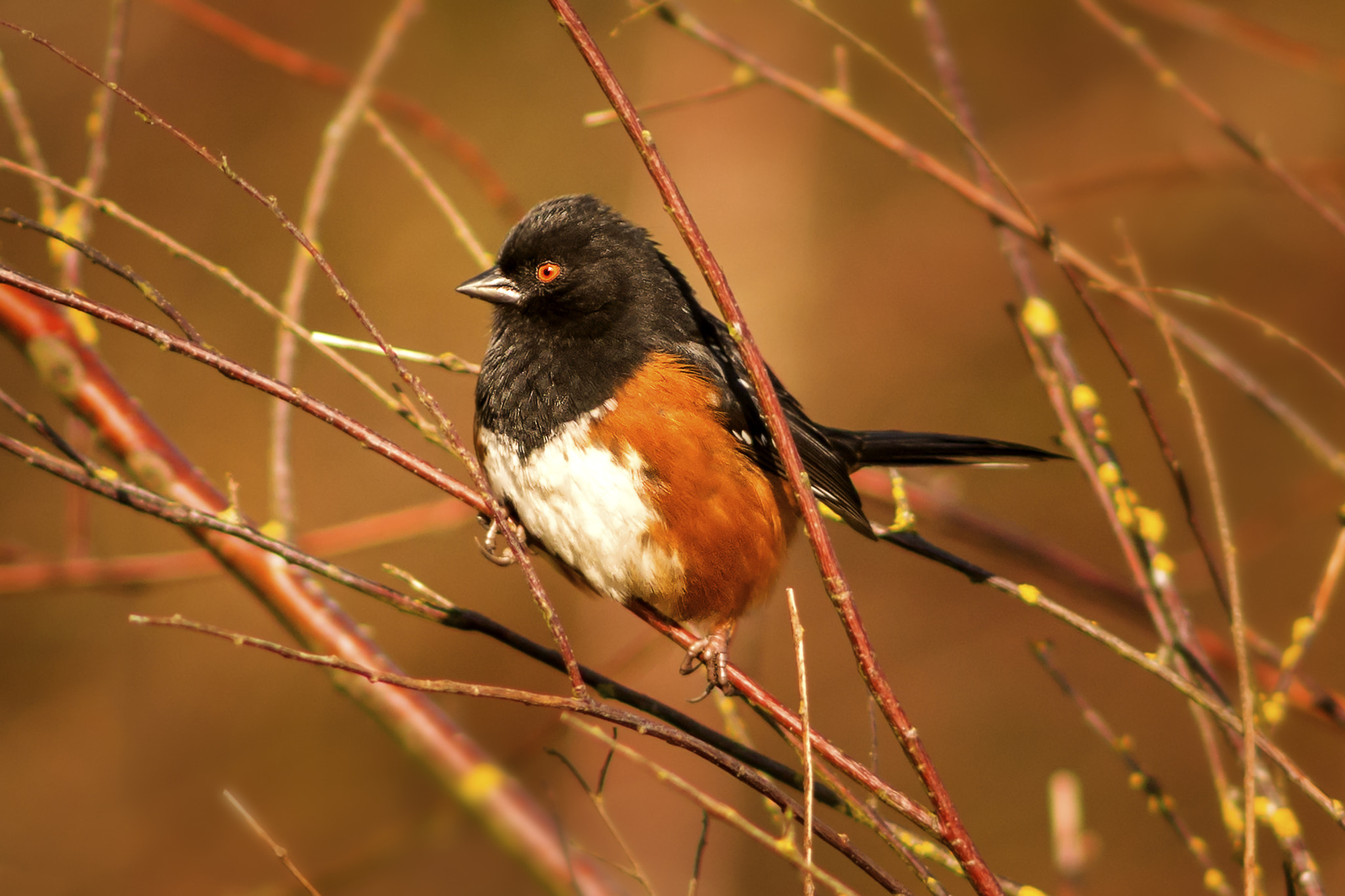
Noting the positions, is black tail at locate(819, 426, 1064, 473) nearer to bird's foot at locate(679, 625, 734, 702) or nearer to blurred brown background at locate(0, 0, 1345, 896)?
bird's foot at locate(679, 625, 734, 702)

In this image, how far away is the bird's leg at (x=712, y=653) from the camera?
1.99 metres

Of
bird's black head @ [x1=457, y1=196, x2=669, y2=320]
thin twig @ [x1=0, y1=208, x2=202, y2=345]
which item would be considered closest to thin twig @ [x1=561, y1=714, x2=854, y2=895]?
thin twig @ [x1=0, y1=208, x2=202, y2=345]

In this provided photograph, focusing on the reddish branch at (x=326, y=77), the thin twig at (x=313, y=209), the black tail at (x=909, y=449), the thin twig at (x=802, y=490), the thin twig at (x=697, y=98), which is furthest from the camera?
the black tail at (x=909, y=449)

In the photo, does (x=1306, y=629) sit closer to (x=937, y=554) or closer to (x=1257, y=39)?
(x=937, y=554)

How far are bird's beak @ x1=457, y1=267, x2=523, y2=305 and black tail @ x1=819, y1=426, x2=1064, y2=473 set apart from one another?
866mm

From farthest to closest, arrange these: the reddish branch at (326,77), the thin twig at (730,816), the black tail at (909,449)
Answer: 1. the black tail at (909,449)
2. the reddish branch at (326,77)
3. the thin twig at (730,816)

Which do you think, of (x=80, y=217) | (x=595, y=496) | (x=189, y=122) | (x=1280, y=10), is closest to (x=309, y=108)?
(x=189, y=122)

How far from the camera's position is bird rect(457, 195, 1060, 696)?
1988 millimetres

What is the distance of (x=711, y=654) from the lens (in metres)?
2.09

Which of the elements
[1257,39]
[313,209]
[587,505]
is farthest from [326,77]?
[1257,39]

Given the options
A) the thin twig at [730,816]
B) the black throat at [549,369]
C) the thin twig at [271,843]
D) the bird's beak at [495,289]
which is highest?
the bird's beak at [495,289]

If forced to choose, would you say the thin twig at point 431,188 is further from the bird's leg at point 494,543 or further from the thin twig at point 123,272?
the bird's leg at point 494,543

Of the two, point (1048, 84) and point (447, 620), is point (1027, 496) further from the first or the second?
point (447, 620)

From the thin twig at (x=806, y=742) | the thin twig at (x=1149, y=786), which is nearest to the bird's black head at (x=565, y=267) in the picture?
the thin twig at (x=1149, y=786)
